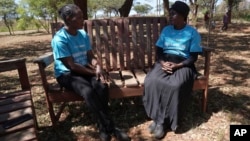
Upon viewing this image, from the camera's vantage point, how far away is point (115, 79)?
3.89 metres

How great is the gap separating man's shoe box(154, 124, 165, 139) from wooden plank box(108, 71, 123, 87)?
28.6 inches

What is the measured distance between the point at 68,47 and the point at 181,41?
1514 mm

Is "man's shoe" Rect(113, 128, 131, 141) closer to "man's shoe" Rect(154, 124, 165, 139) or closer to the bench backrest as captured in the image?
"man's shoe" Rect(154, 124, 165, 139)

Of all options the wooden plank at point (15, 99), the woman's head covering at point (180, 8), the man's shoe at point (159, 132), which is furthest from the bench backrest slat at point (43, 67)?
the woman's head covering at point (180, 8)

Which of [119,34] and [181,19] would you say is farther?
[119,34]

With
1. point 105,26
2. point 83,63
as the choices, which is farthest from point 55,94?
point 105,26

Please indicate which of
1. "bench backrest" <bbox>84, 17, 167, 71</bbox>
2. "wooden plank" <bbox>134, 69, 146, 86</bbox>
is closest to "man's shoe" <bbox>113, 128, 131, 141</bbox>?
"wooden plank" <bbox>134, 69, 146, 86</bbox>

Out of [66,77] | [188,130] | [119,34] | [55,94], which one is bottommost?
[188,130]

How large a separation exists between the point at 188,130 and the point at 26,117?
6.72 ft

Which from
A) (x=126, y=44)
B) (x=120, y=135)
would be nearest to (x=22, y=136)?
(x=120, y=135)

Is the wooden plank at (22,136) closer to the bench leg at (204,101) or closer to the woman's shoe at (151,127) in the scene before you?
the woman's shoe at (151,127)

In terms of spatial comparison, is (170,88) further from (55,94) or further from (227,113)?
(55,94)

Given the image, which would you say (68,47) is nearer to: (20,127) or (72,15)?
(72,15)

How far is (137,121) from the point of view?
3.88 m
